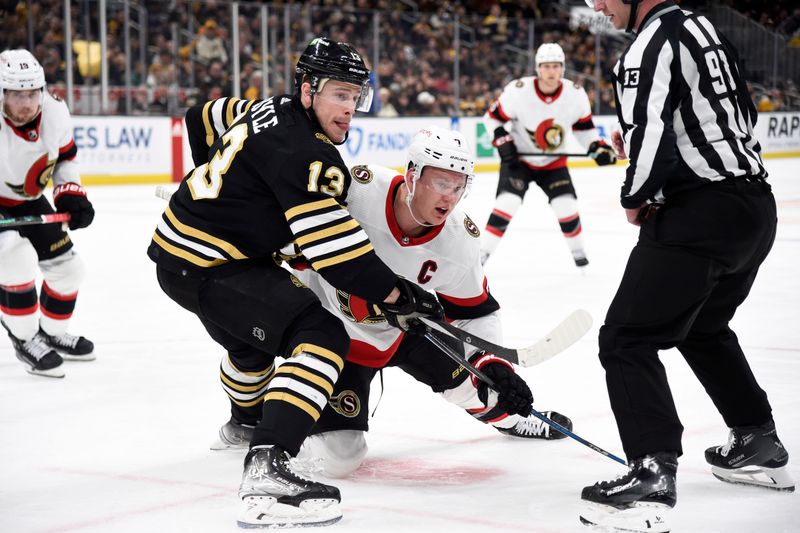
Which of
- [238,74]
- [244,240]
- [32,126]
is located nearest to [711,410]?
[244,240]

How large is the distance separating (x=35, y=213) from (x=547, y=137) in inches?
132

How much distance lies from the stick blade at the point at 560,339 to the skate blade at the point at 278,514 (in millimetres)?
587

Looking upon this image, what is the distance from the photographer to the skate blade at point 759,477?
8.14 feet

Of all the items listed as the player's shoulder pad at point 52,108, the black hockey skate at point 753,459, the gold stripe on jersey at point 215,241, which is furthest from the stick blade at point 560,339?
the player's shoulder pad at point 52,108

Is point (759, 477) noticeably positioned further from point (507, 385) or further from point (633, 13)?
point (633, 13)

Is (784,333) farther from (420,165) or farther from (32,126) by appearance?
(32,126)

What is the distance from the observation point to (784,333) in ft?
14.4

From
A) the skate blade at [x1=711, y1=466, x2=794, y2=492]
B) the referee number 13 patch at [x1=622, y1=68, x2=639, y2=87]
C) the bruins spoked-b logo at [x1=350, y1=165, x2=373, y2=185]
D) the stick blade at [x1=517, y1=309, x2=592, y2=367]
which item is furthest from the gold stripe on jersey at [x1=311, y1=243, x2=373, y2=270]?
the skate blade at [x1=711, y1=466, x2=794, y2=492]

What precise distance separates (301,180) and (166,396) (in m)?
1.43

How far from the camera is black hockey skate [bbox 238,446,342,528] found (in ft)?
7.18

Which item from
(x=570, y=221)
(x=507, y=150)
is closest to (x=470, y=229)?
(x=570, y=221)

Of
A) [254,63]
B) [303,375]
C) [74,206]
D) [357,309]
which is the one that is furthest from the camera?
[254,63]

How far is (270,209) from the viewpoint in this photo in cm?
245

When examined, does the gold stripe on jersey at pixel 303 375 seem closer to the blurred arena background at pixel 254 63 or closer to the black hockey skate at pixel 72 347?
the black hockey skate at pixel 72 347
